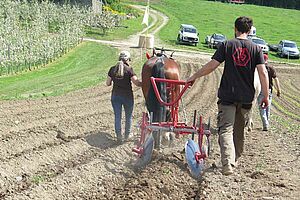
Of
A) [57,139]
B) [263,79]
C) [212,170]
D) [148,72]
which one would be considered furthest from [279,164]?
[57,139]

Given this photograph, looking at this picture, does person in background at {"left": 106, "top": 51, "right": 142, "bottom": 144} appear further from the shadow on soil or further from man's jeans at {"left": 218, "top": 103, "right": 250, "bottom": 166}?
man's jeans at {"left": 218, "top": 103, "right": 250, "bottom": 166}

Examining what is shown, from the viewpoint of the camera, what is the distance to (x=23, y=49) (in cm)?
2211

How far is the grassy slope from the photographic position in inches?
2330

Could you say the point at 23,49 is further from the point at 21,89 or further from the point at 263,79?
the point at 263,79

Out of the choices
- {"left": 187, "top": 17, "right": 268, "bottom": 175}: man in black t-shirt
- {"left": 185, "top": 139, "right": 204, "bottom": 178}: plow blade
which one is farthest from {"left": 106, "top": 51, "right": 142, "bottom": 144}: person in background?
{"left": 187, "top": 17, "right": 268, "bottom": 175}: man in black t-shirt

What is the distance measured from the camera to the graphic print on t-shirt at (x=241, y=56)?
7.10 metres

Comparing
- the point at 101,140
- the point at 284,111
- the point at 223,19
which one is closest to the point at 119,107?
the point at 101,140

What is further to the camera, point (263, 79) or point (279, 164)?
point (279, 164)

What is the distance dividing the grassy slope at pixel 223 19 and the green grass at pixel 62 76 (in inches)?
768

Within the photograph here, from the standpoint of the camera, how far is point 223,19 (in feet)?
230

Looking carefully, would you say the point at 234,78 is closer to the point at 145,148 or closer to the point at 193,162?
the point at 193,162

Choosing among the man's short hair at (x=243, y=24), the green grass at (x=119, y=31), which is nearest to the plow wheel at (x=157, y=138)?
the man's short hair at (x=243, y=24)

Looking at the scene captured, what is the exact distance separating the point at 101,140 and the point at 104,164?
5.79 feet

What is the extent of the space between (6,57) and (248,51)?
1527 cm
